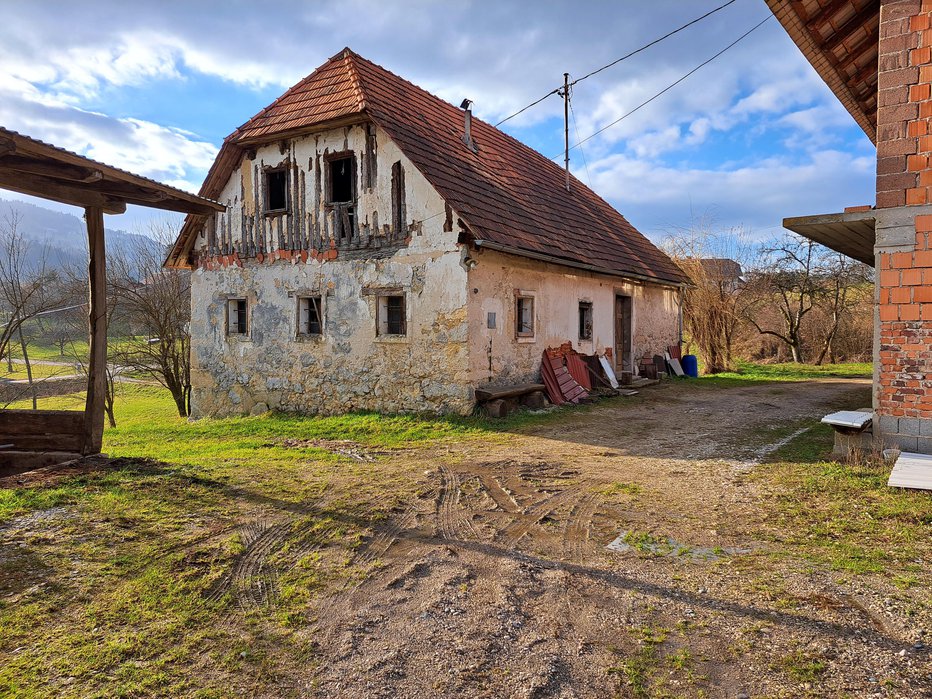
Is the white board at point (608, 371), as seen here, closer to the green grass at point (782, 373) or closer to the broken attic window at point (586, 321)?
the broken attic window at point (586, 321)

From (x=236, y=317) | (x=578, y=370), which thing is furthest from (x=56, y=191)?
(x=578, y=370)

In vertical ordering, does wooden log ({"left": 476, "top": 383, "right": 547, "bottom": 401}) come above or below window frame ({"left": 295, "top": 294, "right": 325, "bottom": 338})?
below

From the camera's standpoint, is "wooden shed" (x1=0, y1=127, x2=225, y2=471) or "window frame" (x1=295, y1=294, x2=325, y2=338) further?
"window frame" (x1=295, y1=294, x2=325, y2=338)

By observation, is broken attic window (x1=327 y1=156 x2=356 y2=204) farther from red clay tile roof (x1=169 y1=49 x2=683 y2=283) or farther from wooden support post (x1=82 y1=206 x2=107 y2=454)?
wooden support post (x1=82 y1=206 x2=107 y2=454)

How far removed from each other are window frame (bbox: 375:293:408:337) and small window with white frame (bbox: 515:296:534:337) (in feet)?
7.92

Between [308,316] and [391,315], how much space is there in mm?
2080

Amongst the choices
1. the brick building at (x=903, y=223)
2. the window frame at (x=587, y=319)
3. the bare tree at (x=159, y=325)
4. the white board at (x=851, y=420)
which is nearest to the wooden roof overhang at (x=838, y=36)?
the brick building at (x=903, y=223)

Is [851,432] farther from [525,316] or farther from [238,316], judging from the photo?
[238,316]

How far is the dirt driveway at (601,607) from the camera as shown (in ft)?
8.56

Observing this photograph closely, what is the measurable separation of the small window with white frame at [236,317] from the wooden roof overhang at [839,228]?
10.8 meters

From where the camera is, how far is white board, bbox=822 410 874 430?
20.5ft

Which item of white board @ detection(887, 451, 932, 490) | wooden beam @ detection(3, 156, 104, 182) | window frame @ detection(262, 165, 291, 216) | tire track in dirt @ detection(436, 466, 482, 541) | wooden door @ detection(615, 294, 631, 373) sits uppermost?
window frame @ detection(262, 165, 291, 216)

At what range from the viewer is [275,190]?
12328 millimetres

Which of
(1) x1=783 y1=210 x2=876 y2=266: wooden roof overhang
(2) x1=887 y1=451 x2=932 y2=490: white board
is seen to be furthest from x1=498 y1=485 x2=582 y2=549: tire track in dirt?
(1) x1=783 y1=210 x2=876 y2=266: wooden roof overhang
